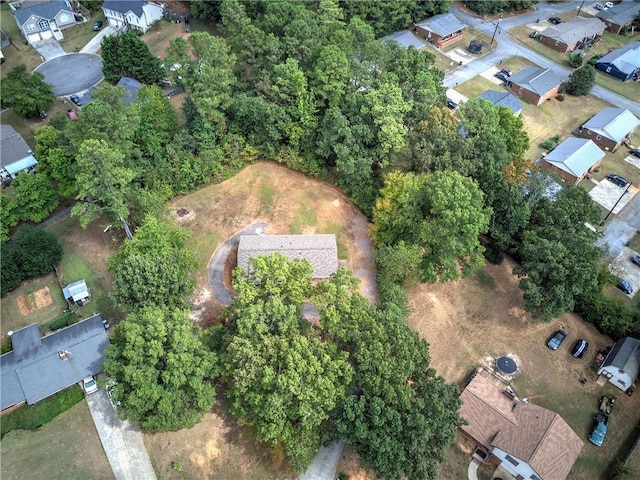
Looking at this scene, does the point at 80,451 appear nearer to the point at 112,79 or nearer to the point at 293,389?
the point at 293,389

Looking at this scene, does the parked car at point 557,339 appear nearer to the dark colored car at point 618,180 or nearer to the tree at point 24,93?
the dark colored car at point 618,180

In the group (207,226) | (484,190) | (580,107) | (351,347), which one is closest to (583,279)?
(484,190)

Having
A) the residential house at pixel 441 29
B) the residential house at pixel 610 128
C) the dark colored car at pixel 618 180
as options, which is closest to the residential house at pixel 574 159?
the dark colored car at pixel 618 180

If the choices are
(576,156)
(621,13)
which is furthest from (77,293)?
(621,13)

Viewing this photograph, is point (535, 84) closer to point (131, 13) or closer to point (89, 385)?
point (131, 13)

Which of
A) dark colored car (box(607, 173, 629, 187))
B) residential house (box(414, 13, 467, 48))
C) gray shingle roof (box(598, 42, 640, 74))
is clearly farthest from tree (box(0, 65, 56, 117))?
gray shingle roof (box(598, 42, 640, 74))

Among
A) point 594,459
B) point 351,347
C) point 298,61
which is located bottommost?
point 594,459
